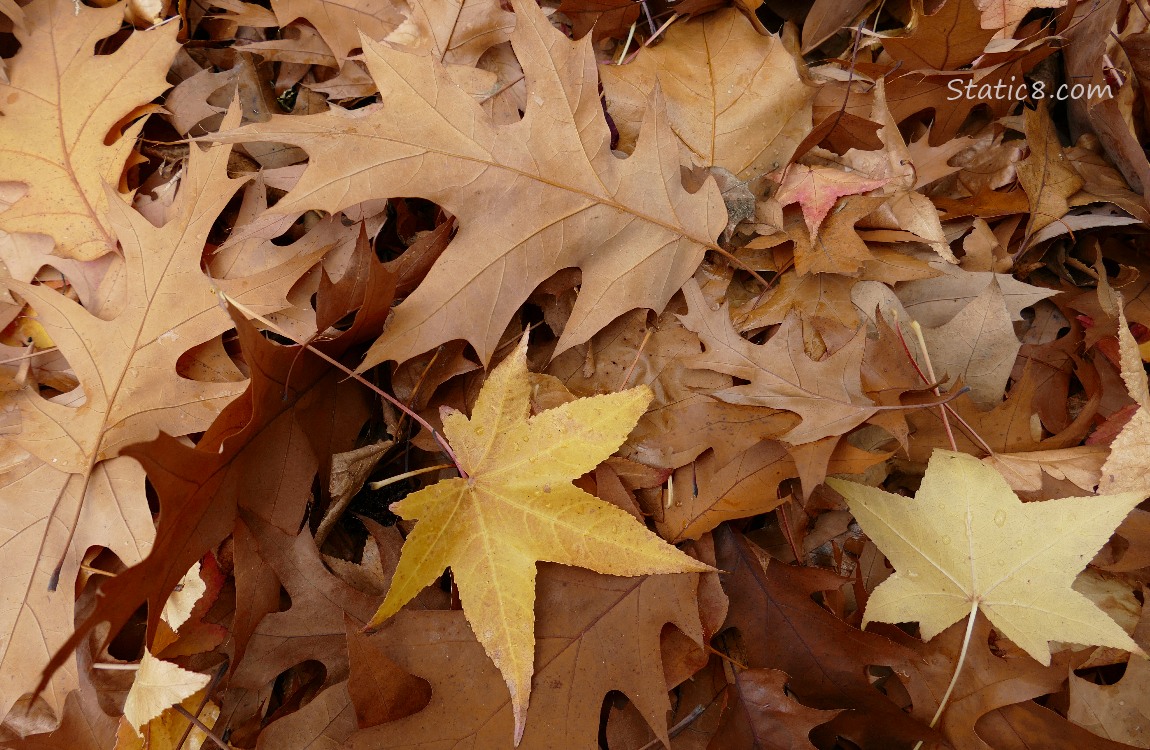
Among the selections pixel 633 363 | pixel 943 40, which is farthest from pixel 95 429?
pixel 943 40

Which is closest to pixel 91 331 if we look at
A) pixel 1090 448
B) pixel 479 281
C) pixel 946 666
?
pixel 479 281

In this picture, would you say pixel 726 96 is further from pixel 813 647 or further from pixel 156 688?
pixel 156 688

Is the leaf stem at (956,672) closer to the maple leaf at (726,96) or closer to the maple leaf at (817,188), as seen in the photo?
the maple leaf at (817,188)

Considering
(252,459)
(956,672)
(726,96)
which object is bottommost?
(956,672)

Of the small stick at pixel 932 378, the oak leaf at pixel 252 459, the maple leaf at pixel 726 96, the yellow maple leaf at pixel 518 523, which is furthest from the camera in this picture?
the maple leaf at pixel 726 96

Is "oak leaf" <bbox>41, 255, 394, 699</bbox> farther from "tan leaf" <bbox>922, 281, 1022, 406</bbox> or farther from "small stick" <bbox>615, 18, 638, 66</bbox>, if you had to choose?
"tan leaf" <bbox>922, 281, 1022, 406</bbox>

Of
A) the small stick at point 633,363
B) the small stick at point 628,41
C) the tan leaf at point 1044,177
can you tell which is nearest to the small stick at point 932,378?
the tan leaf at point 1044,177
